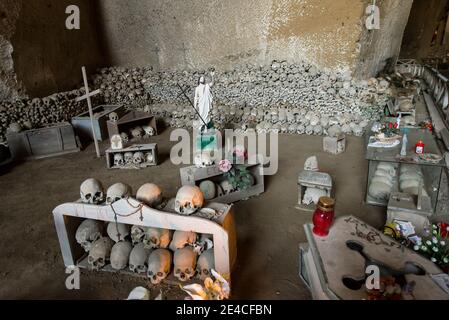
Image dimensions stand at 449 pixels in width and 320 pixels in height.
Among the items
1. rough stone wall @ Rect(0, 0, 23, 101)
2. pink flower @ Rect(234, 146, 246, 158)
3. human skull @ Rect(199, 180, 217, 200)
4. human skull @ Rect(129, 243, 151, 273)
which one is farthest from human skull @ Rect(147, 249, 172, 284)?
rough stone wall @ Rect(0, 0, 23, 101)

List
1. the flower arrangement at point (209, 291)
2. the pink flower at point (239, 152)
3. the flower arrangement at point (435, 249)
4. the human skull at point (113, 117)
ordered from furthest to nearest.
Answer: the human skull at point (113, 117) < the pink flower at point (239, 152) < the flower arrangement at point (435, 249) < the flower arrangement at point (209, 291)

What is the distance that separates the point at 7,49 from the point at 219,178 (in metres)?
5.77

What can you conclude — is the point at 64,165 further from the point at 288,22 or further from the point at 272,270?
the point at 288,22

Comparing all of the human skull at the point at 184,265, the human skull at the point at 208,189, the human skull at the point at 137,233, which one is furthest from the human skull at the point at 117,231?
the human skull at the point at 208,189

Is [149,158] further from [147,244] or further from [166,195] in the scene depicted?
[147,244]

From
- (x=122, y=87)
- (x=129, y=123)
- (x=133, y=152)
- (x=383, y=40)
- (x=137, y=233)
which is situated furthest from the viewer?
(x=122, y=87)

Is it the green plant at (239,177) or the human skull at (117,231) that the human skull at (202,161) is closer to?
the green plant at (239,177)

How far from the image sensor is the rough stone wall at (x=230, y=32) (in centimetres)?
781

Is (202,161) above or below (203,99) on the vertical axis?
below

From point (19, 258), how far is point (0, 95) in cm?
485

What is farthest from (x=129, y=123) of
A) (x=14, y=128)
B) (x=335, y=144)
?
(x=335, y=144)

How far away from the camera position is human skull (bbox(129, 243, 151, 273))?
3.32 m

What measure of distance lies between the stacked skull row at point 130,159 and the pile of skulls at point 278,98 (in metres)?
Result: 2.38

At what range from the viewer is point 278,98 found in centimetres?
862
